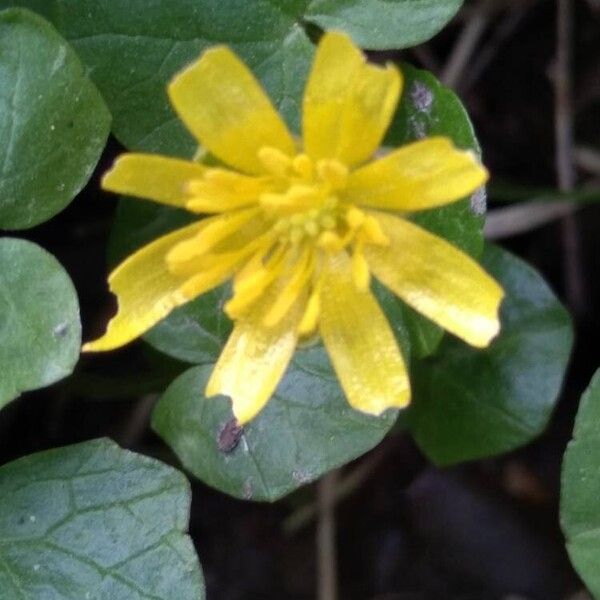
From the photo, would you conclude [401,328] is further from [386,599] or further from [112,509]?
[386,599]

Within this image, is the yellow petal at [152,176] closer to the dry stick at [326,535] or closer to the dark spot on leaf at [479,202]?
the dark spot on leaf at [479,202]

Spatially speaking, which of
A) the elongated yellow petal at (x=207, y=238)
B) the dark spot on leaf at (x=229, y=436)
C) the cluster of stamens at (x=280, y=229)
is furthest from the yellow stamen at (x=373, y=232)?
the dark spot on leaf at (x=229, y=436)

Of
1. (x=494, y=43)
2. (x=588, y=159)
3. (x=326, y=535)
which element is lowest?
(x=326, y=535)

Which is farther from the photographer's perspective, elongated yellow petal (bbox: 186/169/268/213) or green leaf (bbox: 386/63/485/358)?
green leaf (bbox: 386/63/485/358)

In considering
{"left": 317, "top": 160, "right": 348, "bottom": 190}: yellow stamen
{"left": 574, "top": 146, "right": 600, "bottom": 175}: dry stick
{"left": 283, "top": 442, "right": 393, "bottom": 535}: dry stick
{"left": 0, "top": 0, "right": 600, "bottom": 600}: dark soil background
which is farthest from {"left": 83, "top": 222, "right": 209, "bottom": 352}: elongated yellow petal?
{"left": 574, "top": 146, "right": 600, "bottom": 175}: dry stick

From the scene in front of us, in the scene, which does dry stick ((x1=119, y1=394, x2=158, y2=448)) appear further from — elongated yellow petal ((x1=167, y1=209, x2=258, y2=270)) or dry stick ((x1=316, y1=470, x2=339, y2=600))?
elongated yellow petal ((x1=167, y1=209, x2=258, y2=270))

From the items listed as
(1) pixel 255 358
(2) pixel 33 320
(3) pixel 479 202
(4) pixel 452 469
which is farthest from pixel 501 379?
(2) pixel 33 320

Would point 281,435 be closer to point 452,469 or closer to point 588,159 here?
point 452,469
